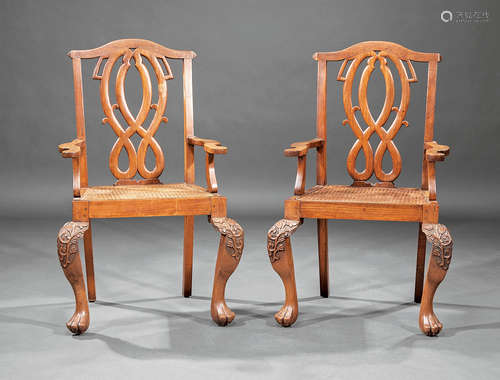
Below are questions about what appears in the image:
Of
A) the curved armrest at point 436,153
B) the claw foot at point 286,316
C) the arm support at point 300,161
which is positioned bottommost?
the claw foot at point 286,316

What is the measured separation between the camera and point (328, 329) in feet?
11.2

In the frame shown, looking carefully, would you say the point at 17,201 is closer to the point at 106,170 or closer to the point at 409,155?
the point at 106,170

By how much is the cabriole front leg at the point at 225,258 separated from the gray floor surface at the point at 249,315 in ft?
0.23

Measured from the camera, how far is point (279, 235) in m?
3.40

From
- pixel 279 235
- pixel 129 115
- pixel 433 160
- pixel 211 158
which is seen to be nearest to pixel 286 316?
pixel 279 235

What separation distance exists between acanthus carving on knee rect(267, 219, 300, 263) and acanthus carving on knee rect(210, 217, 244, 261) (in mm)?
146

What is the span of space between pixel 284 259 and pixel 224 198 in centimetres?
40

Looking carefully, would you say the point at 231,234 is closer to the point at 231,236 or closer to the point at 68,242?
the point at 231,236

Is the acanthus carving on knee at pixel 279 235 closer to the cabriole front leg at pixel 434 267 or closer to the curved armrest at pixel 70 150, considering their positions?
the cabriole front leg at pixel 434 267

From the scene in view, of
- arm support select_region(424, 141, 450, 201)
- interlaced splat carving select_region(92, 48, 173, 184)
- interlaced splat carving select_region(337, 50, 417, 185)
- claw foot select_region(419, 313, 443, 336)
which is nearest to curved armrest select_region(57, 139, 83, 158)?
interlaced splat carving select_region(92, 48, 173, 184)

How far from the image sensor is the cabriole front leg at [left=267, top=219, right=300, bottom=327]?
340 centimetres

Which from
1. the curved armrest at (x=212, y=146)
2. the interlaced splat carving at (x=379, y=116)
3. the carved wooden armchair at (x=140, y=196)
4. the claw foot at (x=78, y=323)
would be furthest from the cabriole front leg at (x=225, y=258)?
the interlaced splat carving at (x=379, y=116)

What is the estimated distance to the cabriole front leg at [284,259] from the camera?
11.2 feet

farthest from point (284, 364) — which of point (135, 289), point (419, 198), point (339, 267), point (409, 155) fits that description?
point (409, 155)
